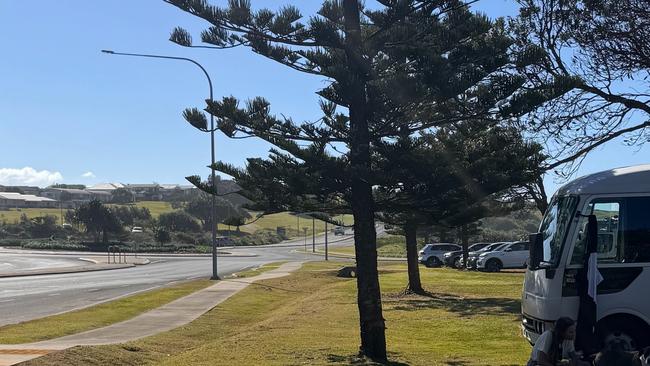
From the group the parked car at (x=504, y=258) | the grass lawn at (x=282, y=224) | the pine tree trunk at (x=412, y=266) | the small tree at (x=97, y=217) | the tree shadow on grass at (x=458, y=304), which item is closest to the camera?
the tree shadow on grass at (x=458, y=304)

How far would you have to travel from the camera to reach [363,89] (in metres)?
9.68

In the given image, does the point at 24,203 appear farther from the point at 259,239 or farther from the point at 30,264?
the point at 30,264

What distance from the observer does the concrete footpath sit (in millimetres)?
10859

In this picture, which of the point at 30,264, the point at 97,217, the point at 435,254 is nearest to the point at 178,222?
the point at 97,217

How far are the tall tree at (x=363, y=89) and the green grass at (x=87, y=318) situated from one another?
21.0 feet

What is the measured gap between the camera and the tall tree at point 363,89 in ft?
31.1

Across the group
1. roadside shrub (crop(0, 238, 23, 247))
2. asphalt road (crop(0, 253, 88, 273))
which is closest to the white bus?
asphalt road (crop(0, 253, 88, 273))

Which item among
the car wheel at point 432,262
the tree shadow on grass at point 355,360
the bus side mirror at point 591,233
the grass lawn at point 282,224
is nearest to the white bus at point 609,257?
the bus side mirror at point 591,233

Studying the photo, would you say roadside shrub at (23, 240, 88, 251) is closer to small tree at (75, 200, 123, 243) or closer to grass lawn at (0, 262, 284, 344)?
small tree at (75, 200, 123, 243)

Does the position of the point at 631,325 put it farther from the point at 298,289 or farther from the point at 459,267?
the point at 459,267

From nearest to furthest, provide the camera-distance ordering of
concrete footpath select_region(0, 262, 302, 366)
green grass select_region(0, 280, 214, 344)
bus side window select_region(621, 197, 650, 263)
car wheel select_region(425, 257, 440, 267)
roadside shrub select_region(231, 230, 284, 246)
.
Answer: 1. bus side window select_region(621, 197, 650, 263)
2. concrete footpath select_region(0, 262, 302, 366)
3. green grass select_region(0, 280, 214, 344)
4. car wheel select_region(425, 257, 440, 267)
5. roadside shrub select_region(231, 230, 284, 246)

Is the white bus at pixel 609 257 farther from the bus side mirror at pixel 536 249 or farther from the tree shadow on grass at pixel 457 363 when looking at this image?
the tree shadow on grass at pixel 457 363

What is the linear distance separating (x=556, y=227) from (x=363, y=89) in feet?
10.6

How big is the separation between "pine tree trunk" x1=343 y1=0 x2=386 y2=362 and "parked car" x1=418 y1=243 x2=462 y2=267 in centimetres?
3836
